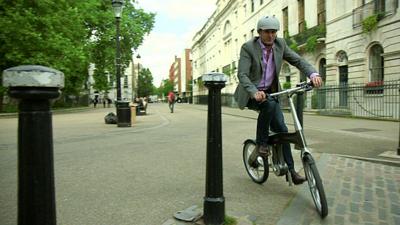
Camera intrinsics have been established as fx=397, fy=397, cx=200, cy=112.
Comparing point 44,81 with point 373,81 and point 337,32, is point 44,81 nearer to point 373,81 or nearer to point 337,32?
point 373,81

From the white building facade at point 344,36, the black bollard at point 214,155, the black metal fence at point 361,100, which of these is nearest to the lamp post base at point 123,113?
the black metal fence at point 361,100

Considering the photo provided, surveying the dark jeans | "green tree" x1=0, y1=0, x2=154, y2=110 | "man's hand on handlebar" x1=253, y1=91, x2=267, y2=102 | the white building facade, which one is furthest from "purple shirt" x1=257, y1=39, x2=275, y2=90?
"green tree" x1=0, y1=0, x2=154, y2=110

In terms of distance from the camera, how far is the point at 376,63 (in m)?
21.1

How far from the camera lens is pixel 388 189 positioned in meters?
4.65

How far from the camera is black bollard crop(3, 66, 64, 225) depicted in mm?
2053

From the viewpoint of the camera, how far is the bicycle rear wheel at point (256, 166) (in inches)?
188

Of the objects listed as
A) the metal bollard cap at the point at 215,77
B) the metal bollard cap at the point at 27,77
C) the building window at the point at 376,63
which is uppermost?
the building window at the point at 376,63

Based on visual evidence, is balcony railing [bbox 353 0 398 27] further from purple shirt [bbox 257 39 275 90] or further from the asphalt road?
purple shirt [bbox 257 39 275 90]

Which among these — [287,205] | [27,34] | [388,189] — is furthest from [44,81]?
[27,34]

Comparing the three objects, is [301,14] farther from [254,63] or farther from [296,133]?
[296,133]

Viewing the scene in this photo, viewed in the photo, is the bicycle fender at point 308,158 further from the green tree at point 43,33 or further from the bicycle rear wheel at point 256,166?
the green tree at point 43,33

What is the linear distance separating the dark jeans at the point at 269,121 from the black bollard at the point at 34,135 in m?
2.60

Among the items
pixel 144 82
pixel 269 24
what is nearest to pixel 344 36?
pixel 269 24

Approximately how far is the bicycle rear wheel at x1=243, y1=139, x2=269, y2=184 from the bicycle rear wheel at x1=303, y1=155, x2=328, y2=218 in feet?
2.90
